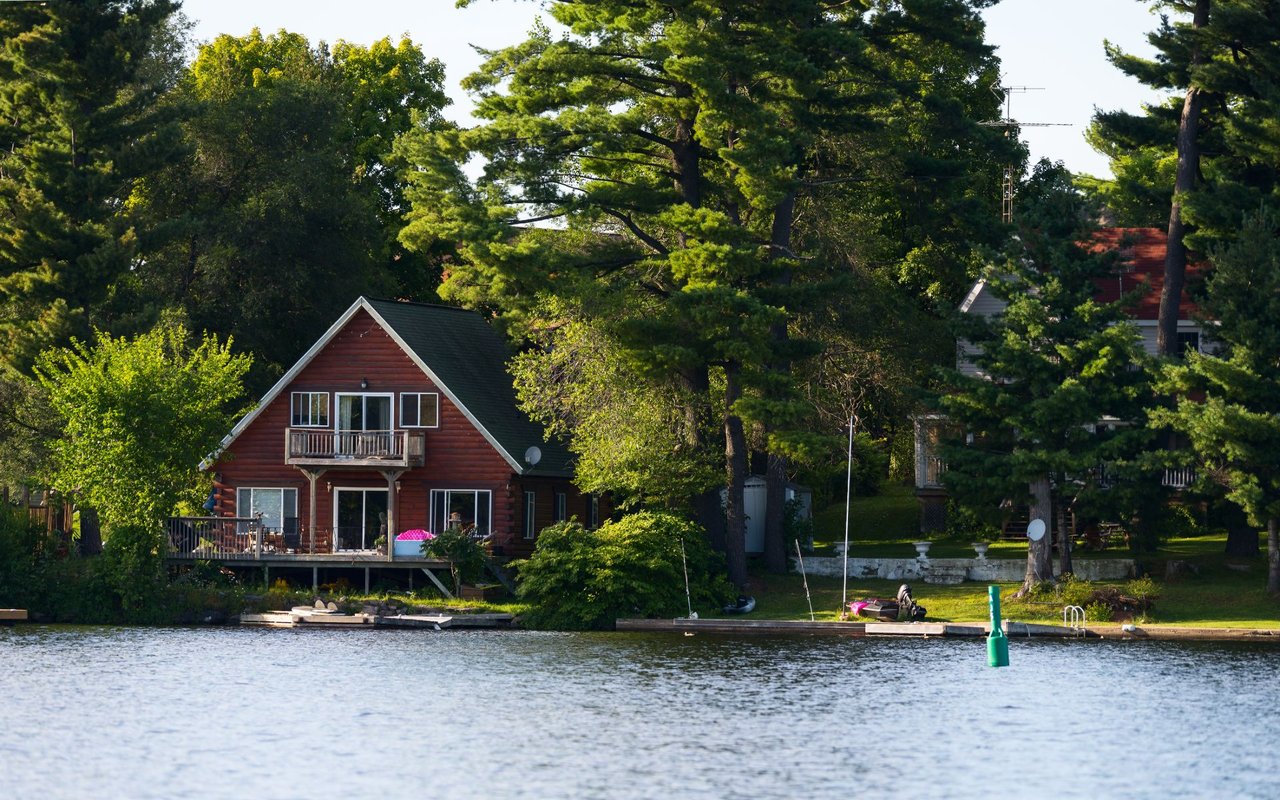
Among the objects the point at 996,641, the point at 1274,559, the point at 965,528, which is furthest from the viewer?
the point at 965,528

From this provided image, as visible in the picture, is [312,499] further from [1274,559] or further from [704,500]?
[1274,559]

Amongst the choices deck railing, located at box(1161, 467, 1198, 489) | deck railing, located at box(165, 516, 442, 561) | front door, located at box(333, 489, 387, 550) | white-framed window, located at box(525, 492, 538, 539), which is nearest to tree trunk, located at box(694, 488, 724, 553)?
white-framed window, located at box(525, 492, 538, 539)

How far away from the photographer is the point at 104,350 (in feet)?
185

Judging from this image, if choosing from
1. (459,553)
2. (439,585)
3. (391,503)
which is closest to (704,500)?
(459,553)

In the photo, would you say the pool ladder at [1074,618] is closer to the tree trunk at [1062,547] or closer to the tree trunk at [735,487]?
the tree trunk at [1062,547]

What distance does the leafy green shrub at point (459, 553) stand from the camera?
54.1 meters

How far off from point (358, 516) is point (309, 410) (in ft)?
12.2

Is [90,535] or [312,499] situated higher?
[312,499]

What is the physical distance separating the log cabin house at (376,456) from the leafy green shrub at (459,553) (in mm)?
2721

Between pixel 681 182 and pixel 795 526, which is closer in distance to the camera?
pixel 681 182

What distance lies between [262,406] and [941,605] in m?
22.7

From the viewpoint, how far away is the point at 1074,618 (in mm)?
48031

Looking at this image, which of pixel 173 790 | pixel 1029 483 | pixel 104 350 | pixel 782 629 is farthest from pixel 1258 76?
pixel 173 790

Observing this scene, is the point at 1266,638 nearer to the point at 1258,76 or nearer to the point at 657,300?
the point at 1258,76
